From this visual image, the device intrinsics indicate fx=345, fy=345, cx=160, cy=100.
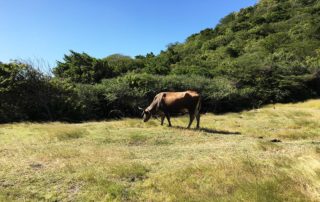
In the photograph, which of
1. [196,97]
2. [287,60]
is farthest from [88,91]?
[287,60]

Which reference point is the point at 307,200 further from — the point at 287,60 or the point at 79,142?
the point at 287,60

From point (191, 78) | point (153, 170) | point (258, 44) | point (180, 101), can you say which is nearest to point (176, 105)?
point (180, 101)

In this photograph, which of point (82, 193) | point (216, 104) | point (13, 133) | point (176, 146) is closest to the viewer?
point (82, 193)

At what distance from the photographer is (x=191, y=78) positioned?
3064cm

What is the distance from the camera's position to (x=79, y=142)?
39.5 feet

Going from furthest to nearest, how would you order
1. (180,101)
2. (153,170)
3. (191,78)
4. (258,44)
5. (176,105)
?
(258,44) → (191,78) → (176,105) → (180,101) → (153,170)

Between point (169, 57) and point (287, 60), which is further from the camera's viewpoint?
point (169, 57)

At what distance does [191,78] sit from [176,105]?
1387 cm

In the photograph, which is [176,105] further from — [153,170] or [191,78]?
[191,78]

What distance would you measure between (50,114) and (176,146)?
42.8 ft

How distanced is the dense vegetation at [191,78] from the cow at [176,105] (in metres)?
7.32

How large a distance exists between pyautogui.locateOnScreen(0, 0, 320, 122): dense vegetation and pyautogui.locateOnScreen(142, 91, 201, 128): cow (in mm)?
7322

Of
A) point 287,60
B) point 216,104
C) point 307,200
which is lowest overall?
point 307,200

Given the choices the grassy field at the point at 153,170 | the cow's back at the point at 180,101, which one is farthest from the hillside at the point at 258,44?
the grassy field at the point at 153,170
